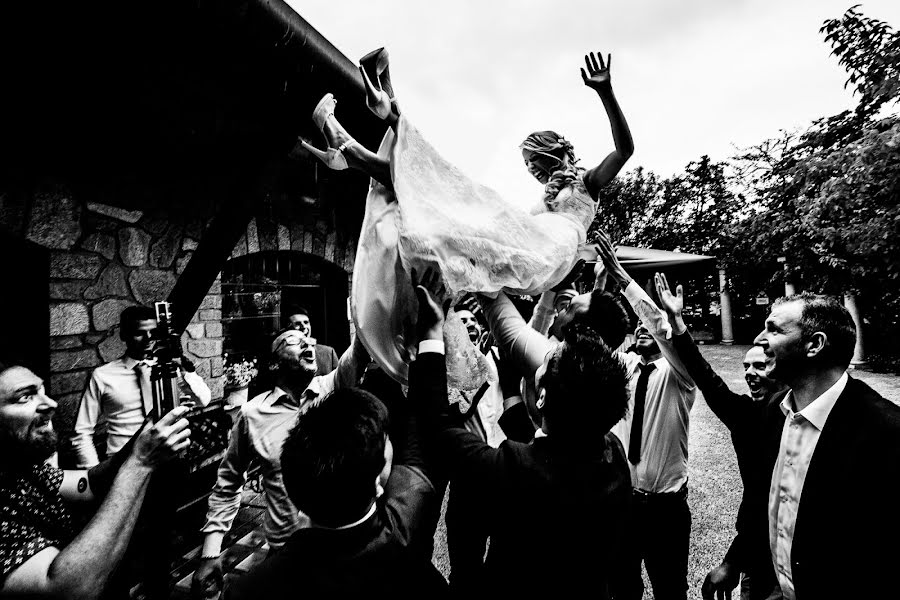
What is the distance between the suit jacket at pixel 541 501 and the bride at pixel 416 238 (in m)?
0.20

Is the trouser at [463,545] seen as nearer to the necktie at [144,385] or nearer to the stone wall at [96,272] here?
the necktie at [144,385]

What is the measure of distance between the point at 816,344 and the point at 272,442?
2323 millimetres

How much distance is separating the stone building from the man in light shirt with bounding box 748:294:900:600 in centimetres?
254

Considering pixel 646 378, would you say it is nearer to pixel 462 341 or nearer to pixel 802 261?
pixel 462 341

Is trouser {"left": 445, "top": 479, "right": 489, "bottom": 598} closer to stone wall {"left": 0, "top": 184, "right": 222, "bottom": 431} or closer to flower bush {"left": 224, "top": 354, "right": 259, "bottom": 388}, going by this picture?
stone wall {"left": 0, "top": 184, "right": 222, "bottom": 431}

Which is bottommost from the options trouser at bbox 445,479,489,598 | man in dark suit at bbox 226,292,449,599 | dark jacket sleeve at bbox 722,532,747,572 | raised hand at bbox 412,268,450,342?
trouser at bbox 445,479,489,598

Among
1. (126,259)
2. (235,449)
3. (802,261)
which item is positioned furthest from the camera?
(802,261)

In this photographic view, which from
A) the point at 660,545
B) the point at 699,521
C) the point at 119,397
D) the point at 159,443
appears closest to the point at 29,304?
the point at 119,397

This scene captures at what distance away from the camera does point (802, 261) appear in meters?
11.7

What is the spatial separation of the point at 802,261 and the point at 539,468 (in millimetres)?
13698

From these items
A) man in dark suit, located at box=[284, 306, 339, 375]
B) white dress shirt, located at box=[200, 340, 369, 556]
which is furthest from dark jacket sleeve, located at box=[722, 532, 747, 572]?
man in dark suit, located at box=[284, 306, 339, 375]

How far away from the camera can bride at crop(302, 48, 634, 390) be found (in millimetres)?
1358

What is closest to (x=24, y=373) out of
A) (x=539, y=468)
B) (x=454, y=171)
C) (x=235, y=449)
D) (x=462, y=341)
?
(x=235, y=449)

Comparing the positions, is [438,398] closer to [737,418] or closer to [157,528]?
[157,528]
